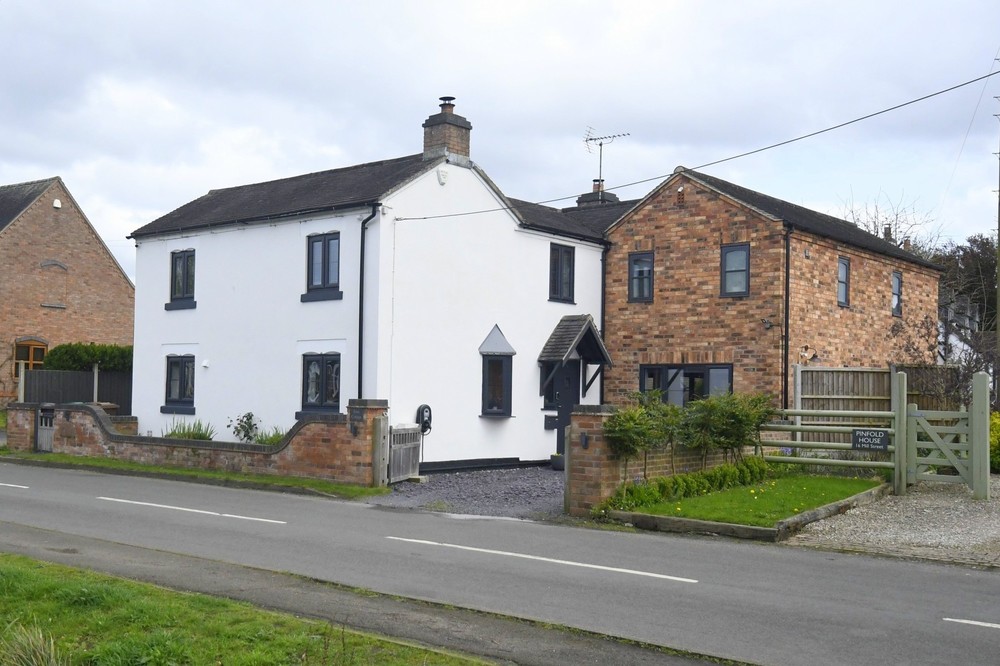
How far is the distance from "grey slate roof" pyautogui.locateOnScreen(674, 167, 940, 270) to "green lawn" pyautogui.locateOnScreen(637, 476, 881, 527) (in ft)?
23.1

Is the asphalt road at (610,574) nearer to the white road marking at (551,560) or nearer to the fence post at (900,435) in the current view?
the white road marking at (551,560)

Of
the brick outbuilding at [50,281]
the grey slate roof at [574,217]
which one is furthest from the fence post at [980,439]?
the brick outbuilding at [50,281]

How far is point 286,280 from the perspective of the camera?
23.1 meters

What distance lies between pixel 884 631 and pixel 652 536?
5.66 meters

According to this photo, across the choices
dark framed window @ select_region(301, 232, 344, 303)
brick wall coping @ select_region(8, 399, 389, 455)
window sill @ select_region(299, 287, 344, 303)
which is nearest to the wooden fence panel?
brick wall coping @ select_region(8, 399, 389, 455)

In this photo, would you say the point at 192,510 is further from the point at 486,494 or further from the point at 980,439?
the point at 980,439

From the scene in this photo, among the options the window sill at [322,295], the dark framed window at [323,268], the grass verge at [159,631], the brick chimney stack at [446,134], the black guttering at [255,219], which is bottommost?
the grass verge at [159,631]

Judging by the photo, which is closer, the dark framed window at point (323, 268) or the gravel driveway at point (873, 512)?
the gravel driveway at point (873, 512)

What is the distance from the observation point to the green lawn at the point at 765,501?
47.1 feet

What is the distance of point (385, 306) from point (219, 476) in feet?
15.4

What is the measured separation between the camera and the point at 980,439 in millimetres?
16125

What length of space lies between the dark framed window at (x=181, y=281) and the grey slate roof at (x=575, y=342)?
28.8 feet

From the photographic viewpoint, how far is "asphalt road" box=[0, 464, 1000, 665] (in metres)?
8.09

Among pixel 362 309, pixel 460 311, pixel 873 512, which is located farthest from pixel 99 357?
pixel 873 512
